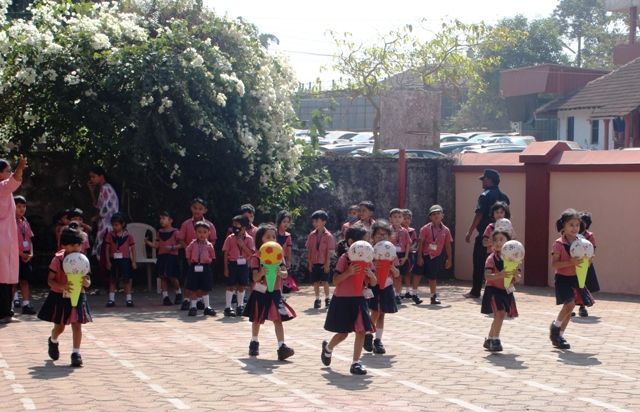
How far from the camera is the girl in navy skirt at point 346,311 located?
31.5 ft

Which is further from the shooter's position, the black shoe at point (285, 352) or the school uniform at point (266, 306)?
the school uniform at point (266, 306)

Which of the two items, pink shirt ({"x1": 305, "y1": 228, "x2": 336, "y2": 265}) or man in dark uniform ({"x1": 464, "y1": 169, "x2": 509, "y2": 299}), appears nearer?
pink shirt ({"x1": 305, "y1": 228, "x2": 336, "y2": 265})

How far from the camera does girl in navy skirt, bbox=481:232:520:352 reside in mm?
10656

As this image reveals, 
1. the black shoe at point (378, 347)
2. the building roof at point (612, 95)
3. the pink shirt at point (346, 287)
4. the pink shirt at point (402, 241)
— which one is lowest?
the black shoe at point (378, 347)

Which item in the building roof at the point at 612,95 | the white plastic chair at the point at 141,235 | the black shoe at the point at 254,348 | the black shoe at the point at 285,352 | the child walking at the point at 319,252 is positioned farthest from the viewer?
the building roof at the point at 612,95

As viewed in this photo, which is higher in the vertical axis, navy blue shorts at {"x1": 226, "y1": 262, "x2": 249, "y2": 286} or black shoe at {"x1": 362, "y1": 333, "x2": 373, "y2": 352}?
navy blue shorts at {"x1": 226, "y1": 262, "x2": 249, "y2": 286}

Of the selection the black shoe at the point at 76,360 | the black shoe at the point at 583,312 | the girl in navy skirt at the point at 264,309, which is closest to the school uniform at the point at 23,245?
the black shoe at the point at 76,360

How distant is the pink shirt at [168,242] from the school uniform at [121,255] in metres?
0.39

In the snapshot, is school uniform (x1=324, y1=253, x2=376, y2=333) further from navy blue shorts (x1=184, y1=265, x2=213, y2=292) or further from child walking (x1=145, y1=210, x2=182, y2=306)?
child walking (x1=145, y1=210, x2=182, y2=306)

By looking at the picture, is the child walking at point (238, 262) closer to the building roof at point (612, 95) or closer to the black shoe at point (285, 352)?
the black shoe at point (285, 352)

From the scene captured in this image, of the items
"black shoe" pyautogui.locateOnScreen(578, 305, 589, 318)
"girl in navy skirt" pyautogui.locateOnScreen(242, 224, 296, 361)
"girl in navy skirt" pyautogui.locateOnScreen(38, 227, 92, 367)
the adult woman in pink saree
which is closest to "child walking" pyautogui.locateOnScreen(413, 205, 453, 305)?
"black shoe" pyautogui.locateOnScreen(578, 305, 589, 318)

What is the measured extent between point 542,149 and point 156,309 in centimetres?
694

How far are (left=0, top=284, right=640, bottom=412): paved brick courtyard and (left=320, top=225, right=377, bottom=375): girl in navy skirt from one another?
0.98ft

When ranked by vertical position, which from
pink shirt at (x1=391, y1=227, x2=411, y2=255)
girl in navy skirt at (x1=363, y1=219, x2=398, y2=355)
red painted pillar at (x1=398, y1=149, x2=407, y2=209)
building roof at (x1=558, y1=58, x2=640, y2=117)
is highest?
building roof at (x1=558, y1=58, x2=640, y2=117)
